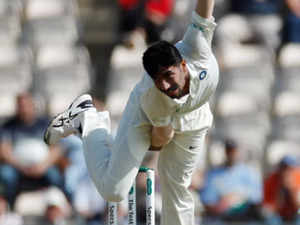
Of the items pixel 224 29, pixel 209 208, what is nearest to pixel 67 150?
pixel 209 208

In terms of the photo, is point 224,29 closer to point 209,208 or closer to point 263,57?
point 263,57

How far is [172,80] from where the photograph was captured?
5824 millimetres

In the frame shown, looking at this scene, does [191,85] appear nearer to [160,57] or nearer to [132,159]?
[160,57]

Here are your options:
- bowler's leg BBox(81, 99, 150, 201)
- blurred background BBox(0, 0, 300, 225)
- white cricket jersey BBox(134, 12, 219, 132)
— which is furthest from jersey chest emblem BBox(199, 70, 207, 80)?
blurred background BBox(0, 0, 300, 225)

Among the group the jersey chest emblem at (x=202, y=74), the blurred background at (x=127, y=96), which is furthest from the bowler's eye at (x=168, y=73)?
the blurred background at (x=127, y=96)

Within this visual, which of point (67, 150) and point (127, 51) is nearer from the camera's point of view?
point (67, 150)

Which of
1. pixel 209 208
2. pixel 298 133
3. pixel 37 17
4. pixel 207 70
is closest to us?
pixel 207 70

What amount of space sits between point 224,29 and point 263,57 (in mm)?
523

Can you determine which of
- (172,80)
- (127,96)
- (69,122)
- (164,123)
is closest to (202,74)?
(172,80)

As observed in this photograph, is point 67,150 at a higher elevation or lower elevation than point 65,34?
lower

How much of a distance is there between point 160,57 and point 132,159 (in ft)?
2.51

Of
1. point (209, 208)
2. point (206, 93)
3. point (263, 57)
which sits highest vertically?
point (206, 93)

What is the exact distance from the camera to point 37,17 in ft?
36.1

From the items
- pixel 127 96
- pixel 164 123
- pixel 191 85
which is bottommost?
pixel 127 96
